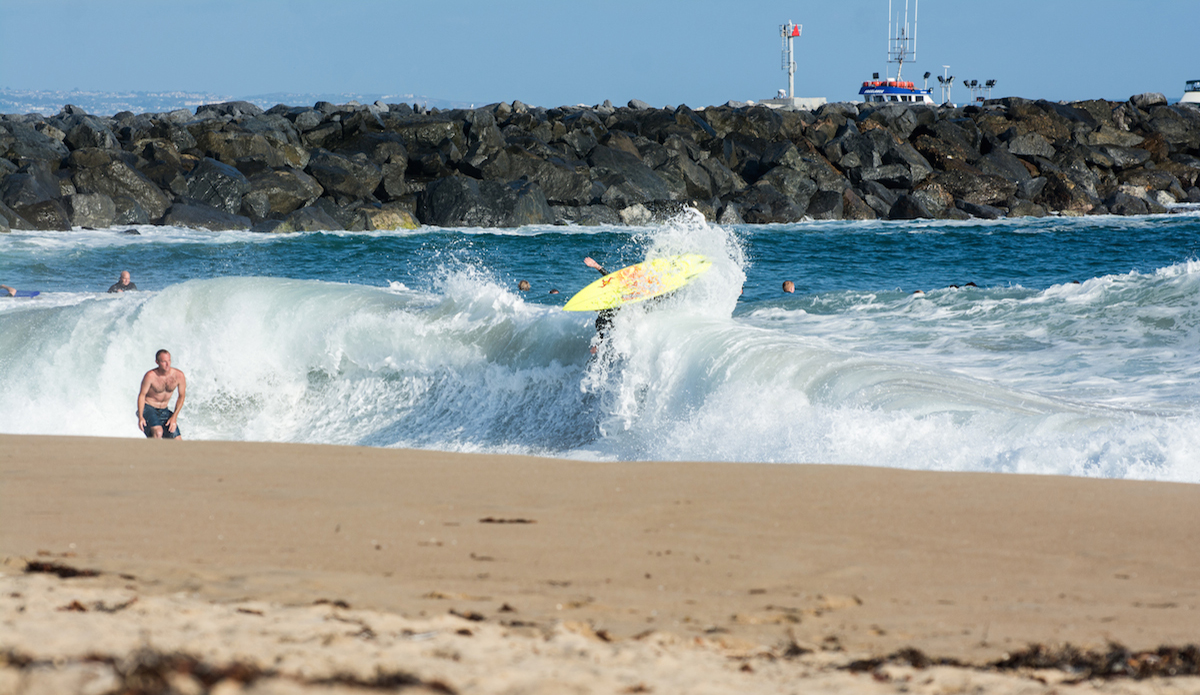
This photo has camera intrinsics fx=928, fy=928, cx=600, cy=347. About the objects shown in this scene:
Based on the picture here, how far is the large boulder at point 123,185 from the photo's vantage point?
1051 inches

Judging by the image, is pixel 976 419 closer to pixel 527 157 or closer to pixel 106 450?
pixel 106 450

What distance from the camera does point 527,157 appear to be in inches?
1224

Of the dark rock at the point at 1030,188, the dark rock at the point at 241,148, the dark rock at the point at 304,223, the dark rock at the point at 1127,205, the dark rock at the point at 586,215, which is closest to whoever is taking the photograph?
the dark rock at the point at 304,223

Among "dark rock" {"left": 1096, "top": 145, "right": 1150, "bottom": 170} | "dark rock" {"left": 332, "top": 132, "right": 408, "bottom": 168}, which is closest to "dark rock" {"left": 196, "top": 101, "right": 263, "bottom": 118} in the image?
"dark rock" {"left": 332, "top": 132, "right": 408, "bottom": 168}

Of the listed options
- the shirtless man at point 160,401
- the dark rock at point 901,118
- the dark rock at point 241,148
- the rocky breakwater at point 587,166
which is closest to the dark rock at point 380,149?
the rocky breakwater at point 587,166

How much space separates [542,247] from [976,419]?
60.6 feet

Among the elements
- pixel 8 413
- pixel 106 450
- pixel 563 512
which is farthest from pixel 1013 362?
pixel 8 413

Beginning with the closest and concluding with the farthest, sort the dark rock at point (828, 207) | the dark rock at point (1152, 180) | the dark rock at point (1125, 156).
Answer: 1. the dark rock at point (828, 207)
2. the dark rock at point (1152, 180)
3. the dark rock at point (1125, 156)

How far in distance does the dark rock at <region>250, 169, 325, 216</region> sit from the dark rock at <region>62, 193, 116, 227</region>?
157 inches

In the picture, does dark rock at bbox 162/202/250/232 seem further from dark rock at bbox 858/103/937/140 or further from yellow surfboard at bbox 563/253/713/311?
dark rock at bbox 858/103/937/140

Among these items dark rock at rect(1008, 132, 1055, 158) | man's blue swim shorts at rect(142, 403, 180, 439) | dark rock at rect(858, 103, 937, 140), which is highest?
dark rock at rect(858, 103, 937, 140)

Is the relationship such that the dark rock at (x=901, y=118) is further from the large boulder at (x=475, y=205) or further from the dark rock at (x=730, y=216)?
the large boulder at (x=475, y=205)

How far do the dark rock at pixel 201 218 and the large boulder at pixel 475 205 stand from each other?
5.27m

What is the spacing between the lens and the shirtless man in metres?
8.96
